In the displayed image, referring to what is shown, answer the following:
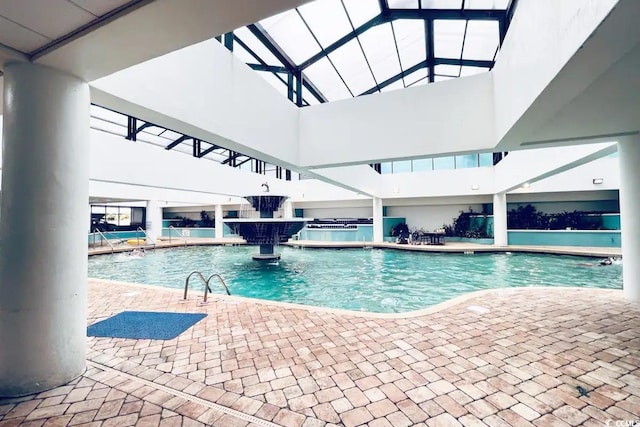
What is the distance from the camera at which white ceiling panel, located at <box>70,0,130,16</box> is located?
1.60 m

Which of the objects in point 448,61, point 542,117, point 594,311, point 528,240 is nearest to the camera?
point 542,117

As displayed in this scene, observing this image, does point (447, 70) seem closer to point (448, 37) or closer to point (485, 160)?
point (448, 37)

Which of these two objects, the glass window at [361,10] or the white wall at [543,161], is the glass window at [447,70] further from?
the glass window at [361,10]

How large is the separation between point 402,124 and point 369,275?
479 centimetres

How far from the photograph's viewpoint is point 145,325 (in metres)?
3.68

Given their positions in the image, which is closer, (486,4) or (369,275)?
(486,4)

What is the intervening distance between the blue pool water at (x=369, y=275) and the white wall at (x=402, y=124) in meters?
2.96

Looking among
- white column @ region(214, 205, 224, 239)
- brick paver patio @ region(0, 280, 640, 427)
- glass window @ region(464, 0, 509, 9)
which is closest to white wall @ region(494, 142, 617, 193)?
brick paver patio @ region(0, 280, 640, 427)

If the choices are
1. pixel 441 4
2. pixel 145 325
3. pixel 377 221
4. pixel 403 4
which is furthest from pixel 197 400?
pixel 377 221

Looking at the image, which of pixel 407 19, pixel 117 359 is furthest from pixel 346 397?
pixel 407 19

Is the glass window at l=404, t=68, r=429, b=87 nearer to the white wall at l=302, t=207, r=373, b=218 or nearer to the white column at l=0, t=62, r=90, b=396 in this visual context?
the white wall at l=302, t=207, r=373, b=218

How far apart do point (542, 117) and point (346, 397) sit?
370 centimetres

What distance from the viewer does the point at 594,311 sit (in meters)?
4.14

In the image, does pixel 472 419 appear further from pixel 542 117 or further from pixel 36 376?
pixel 542 117
